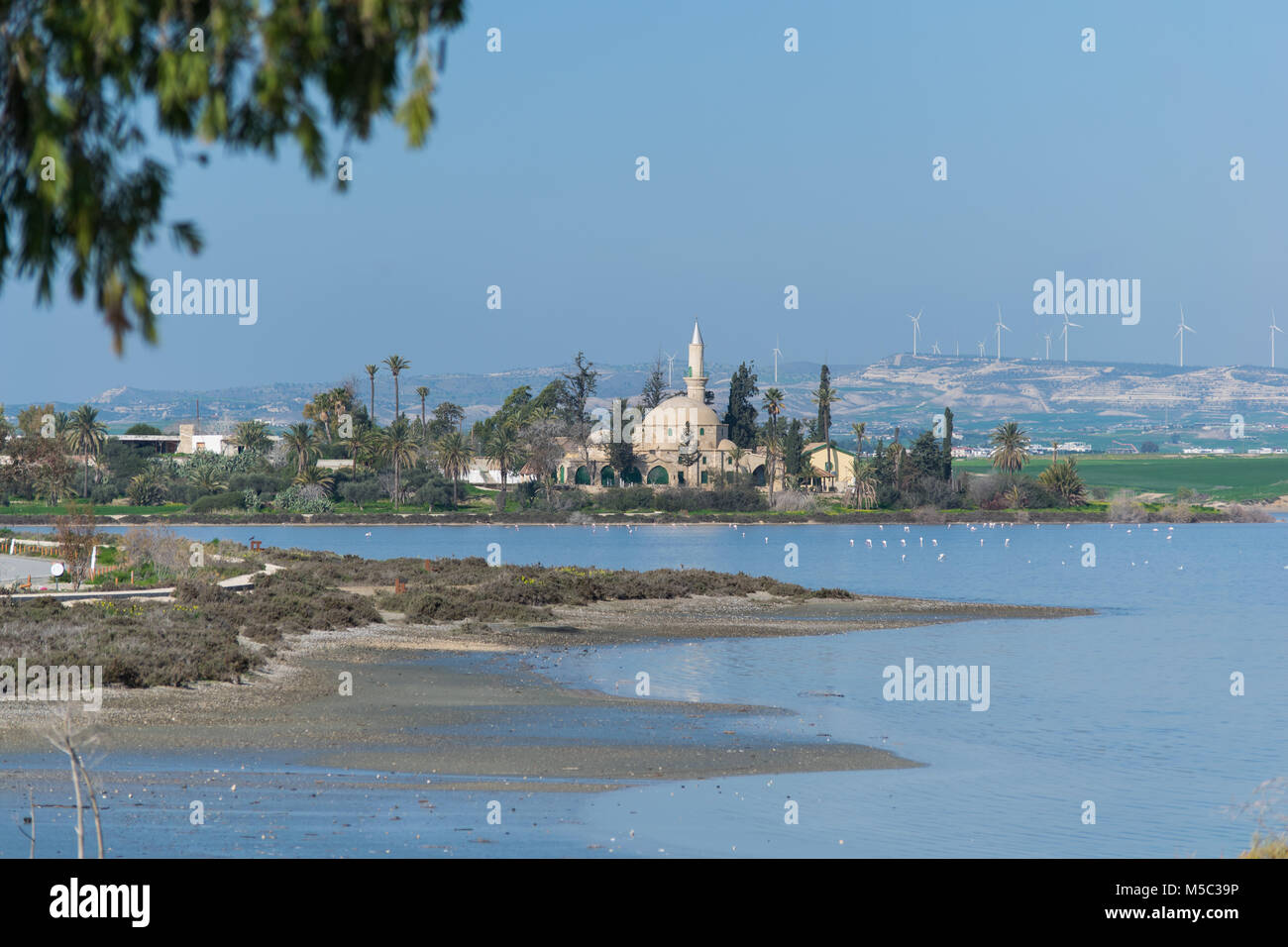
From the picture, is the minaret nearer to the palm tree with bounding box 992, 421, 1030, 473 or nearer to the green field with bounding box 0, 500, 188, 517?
the palm tree with bounding box 992, 421, 1030, 473

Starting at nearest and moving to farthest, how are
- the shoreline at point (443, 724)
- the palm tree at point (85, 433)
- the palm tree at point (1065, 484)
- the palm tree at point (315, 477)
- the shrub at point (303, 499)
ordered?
the shoreline at point (443, 724)
the shrub at point (303, 499)
the palm tree at point (85, 433)
the palm tree at point (315, 477)
the palm tree at point (1065, 484)

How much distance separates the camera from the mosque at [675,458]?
133 metres

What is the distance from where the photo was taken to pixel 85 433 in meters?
118

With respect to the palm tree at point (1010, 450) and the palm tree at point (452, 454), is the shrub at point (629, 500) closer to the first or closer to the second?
the palm tree at point (452, 454)

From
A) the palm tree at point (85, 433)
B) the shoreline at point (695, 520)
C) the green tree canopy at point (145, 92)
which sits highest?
the palm tree at point (85, 433)

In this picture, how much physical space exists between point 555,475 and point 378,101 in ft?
419

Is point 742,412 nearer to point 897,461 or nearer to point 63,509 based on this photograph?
point 897,461

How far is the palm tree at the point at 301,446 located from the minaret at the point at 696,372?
38694 mm

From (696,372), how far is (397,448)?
127ft

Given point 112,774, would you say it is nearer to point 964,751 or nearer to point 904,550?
point 964,751

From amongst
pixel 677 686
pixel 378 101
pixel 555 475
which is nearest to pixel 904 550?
pixel 555 475

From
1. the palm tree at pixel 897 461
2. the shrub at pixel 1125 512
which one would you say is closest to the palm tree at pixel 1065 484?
the shrub at pixel 1125 512

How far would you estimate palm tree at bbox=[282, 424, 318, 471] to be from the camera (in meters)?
120

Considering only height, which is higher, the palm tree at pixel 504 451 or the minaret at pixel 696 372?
the minaret at pixel 696 372
